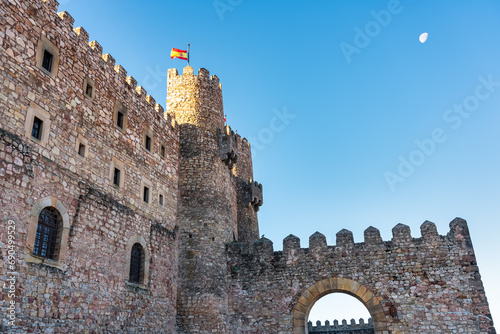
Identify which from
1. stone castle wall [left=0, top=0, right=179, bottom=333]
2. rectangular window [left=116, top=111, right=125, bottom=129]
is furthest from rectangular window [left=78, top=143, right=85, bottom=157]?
rectangular window [left=116, top=111, right=125, bottom=129]

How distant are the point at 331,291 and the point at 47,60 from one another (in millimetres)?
12370

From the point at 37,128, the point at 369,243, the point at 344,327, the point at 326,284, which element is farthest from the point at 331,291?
the point at 344,327

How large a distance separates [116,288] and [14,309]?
358cm

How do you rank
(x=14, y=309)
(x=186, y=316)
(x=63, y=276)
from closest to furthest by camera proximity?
(x=14, y=309) < (x=63, y=276) < (x=186, y=316)

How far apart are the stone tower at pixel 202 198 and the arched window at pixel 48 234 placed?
617cm

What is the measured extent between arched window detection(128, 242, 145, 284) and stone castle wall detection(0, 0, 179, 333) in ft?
0.83

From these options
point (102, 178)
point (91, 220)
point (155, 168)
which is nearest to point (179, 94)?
point (155, 168)

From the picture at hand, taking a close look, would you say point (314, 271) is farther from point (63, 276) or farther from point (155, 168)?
→ point (63, 276)

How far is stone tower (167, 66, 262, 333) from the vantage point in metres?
15.8

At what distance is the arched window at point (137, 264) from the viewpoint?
45.1 ft

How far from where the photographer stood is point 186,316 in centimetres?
1549

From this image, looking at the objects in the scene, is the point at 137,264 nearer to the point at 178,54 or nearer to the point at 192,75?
the point at 192,75

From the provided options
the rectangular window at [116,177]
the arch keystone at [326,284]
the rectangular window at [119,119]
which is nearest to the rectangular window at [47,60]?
the rectangular window at [119,119]

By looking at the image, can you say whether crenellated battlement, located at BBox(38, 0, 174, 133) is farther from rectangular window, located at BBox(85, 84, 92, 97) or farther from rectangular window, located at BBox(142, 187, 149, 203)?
rectangular window, located at BBox(142, 187, 149, 203)
